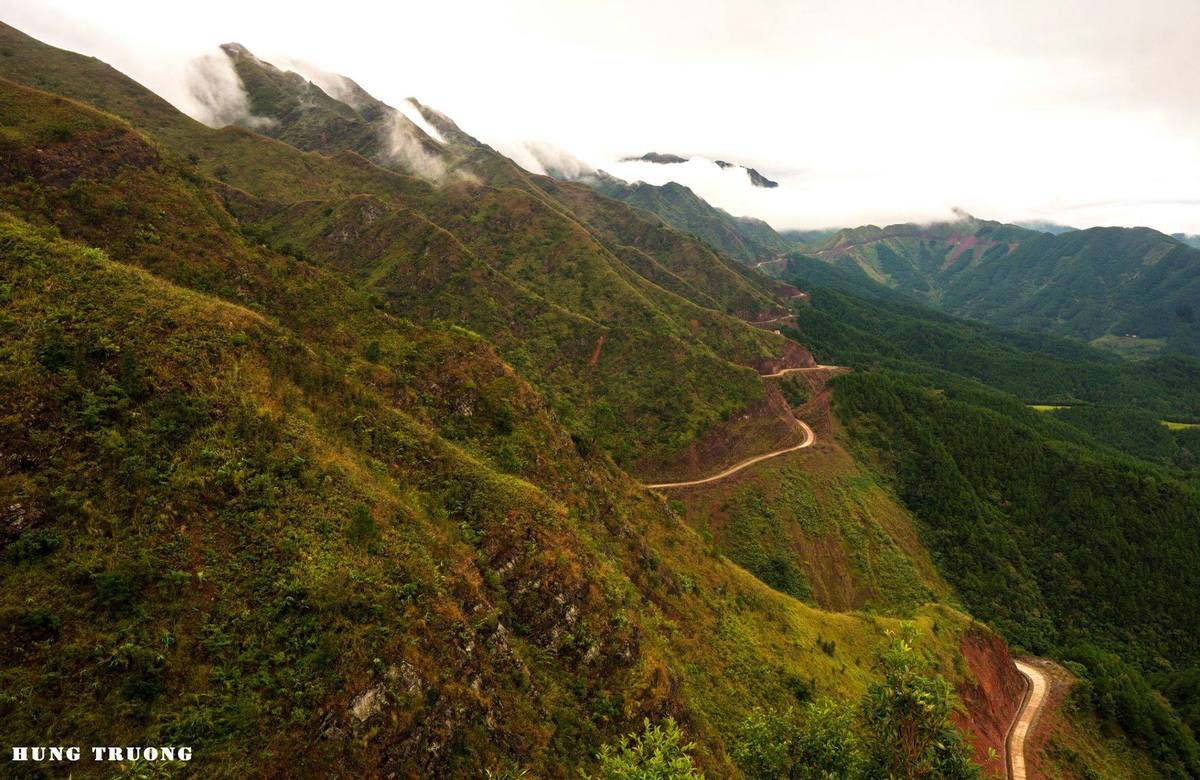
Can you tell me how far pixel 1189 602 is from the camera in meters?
90.4

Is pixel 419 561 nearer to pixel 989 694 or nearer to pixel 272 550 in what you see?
pixel 272 550

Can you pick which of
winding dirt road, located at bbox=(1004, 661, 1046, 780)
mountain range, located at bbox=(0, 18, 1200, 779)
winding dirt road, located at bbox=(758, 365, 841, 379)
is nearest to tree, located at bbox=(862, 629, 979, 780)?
mountain range, located at bbox=(0, 18, 1200, 779)

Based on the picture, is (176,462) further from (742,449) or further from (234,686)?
(742,449)

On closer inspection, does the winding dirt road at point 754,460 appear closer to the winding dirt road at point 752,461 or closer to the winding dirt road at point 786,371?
the winding dirt road at point 752,461

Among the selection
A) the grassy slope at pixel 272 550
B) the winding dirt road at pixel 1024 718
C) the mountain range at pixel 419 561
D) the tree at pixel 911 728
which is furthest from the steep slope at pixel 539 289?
the tree at pixel 911 728

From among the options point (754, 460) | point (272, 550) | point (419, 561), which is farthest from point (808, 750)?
point (754, 460)

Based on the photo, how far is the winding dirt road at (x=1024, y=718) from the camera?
53.4 m

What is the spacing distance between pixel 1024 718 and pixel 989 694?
22.1 ft

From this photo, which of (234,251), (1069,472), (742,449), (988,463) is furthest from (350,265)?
(1069,472)

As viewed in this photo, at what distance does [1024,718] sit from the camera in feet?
202

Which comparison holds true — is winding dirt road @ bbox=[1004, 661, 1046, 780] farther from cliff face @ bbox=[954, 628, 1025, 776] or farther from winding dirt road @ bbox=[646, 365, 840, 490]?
winding dirt road @ bbox=[646, 365, 840, 490]

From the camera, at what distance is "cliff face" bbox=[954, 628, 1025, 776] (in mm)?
52188

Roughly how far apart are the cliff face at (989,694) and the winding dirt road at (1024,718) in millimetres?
700

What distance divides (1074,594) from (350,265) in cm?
17294
